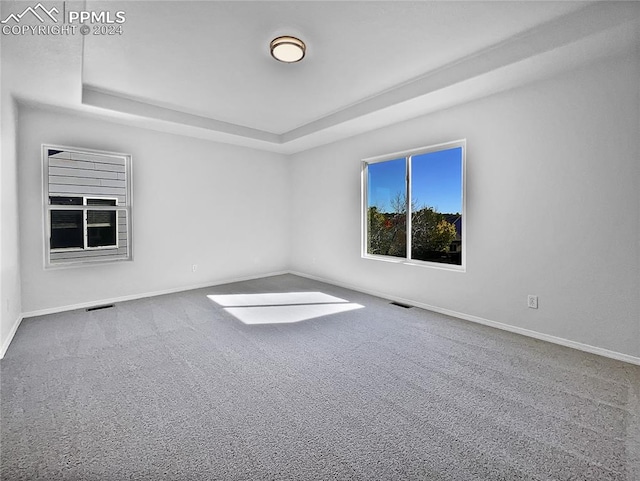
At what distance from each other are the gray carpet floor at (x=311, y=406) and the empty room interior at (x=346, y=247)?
2 centimetres

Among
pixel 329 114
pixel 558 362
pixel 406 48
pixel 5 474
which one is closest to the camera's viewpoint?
pixel 5 474

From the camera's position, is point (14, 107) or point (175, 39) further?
point (14, 107)

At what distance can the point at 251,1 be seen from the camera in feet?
7.26

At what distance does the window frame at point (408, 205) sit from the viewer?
12.3ft

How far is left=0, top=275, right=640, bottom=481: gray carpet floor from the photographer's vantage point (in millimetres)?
1544

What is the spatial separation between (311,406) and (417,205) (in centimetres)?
331

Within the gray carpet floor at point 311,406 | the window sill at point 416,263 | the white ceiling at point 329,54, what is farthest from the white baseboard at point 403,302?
the white ceiling at point 329,54

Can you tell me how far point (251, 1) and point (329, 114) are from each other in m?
2.45

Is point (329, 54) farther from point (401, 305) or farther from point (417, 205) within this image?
point (401, 305)

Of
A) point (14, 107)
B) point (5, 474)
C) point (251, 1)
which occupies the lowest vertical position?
point (5, 474)

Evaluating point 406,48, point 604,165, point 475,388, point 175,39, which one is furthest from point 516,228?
point 175,39

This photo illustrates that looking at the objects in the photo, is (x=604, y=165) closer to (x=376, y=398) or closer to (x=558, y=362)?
(x=558, y=362)

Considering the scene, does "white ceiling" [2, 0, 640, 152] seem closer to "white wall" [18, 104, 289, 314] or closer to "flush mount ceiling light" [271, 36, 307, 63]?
"flush mount ceiling light" [271, 36, 307, 63]

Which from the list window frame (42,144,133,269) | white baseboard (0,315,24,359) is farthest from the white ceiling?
white baseboard (0,315,24,359)
